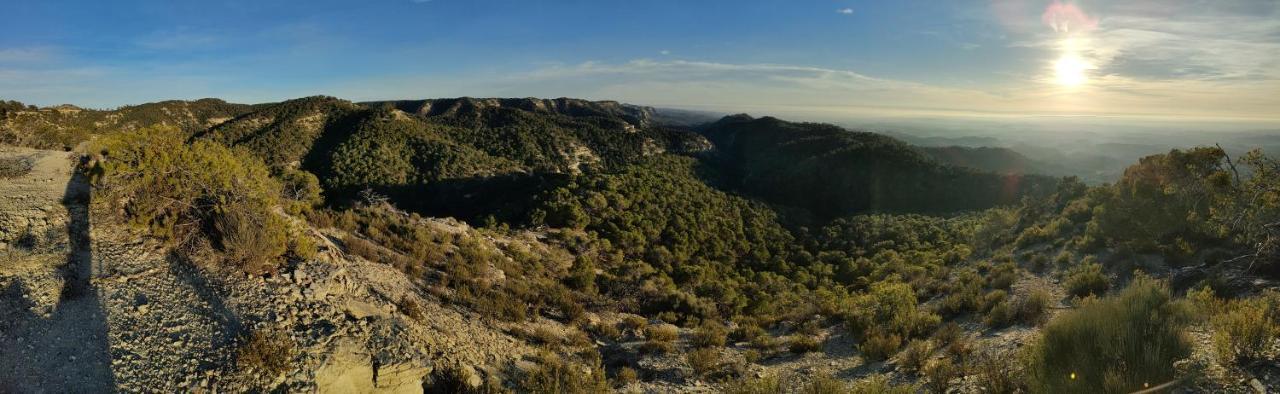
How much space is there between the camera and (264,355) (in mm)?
5816

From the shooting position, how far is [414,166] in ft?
161

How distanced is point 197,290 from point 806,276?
73.4 feet

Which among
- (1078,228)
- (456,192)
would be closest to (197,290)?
(1078,228)

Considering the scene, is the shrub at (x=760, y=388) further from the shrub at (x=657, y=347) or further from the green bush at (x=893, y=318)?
the green bush at (x=893, y=318)

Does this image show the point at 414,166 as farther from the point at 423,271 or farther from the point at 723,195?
the point at 423,271

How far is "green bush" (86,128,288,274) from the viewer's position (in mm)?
7910

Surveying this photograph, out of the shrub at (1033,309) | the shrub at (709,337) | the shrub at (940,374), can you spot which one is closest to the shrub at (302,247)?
the shrub at (709,337)

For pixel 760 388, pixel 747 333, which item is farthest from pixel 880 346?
pixel 760 388

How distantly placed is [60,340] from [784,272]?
976 inches

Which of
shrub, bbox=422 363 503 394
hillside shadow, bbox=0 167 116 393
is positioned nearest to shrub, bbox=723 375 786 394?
shrub, bbox=422 363 503 394

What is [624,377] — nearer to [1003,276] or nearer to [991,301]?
[991,301]

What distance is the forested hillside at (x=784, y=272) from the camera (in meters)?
6.27

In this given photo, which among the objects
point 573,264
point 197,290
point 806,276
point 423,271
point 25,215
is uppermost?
point 25,215

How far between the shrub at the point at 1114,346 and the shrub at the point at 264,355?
9110mm
